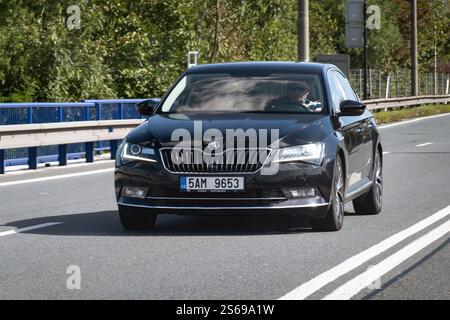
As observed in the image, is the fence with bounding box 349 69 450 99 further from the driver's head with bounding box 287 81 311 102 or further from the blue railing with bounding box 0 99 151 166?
the driver's head with bounding box 287 81 311 102

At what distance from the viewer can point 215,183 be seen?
10750mm

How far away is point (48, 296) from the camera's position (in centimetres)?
761

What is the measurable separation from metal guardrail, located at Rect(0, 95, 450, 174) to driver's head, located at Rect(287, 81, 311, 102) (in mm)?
7994

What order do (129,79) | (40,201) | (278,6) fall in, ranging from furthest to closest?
(278,6), (129,79), (40,201)

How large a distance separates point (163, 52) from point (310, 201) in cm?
2908

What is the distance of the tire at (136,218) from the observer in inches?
439

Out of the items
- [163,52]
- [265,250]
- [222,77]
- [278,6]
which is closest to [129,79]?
[163,52]

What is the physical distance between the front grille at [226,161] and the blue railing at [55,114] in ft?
31.5

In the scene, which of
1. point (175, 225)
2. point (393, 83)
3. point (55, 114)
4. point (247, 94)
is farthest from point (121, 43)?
point (393, 83)

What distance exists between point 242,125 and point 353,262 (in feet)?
7.26

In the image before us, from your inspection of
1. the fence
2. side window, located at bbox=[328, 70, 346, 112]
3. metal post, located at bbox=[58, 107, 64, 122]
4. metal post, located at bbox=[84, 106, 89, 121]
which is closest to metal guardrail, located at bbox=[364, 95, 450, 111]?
the fence

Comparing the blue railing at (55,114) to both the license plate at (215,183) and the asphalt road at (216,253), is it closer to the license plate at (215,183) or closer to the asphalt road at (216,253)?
the asphalt road at (216,253)

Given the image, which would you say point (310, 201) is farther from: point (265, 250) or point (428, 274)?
point (428, 274)

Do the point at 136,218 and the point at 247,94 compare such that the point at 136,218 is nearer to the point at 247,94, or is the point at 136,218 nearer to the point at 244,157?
the point at 244,157
